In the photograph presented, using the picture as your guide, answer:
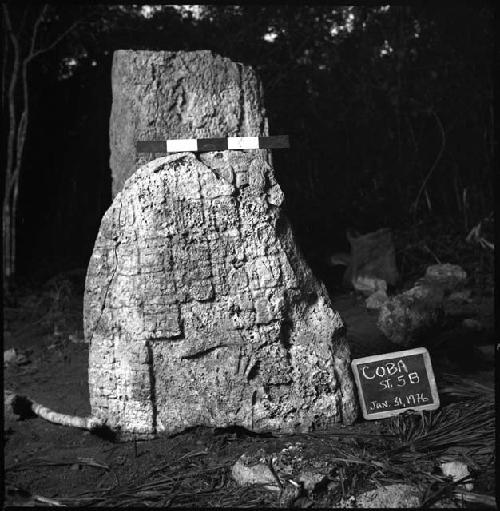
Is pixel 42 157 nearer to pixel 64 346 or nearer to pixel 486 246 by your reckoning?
pixel 64 346

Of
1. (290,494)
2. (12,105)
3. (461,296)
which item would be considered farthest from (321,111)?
(290,494)

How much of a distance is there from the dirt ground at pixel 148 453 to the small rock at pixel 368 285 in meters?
1.06

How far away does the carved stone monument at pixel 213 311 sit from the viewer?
322 cm

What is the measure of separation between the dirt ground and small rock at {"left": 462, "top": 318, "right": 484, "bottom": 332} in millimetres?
64

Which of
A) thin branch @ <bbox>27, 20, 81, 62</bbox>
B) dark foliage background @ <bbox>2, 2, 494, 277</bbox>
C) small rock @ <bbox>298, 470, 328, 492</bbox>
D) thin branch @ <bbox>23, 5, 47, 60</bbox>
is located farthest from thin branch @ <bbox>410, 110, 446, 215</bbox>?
small rock @ <bbox>298, 470, 328, 492</bbox>

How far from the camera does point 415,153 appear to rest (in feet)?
19.9


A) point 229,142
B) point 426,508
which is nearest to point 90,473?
point 426,508

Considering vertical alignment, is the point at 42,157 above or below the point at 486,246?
above

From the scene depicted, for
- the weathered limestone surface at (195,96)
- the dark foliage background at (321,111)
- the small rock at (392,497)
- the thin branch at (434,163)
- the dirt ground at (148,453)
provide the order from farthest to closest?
the thin branch at (434,163), the dark foliage background at (321,111), the weathered limestone surface at (195,96), the dirt ground at (148,453), the small rock at (392,497)

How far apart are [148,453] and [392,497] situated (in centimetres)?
111

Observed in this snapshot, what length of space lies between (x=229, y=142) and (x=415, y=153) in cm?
320

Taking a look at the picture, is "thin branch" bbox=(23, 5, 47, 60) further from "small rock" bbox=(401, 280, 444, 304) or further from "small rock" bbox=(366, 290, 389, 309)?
"small rock" bbox=(401, 280, 444, 304)

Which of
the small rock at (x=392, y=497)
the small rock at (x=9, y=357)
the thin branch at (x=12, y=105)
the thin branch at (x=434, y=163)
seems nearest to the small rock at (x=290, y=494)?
the small rock at (x=392, y=497)

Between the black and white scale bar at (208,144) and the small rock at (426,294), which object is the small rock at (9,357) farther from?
the small rock at (426,294)
